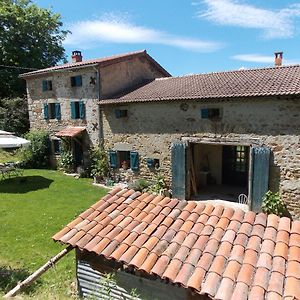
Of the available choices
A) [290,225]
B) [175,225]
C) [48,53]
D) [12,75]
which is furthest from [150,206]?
[48,53]

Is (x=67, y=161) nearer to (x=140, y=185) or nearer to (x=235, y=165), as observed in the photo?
(x=140, y=185)

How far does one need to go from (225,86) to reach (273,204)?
17.9ft

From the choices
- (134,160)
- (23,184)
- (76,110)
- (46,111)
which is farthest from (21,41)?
(134,160)

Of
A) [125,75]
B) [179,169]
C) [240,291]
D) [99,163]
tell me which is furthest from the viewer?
[125,75]

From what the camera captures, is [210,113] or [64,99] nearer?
[210,113]

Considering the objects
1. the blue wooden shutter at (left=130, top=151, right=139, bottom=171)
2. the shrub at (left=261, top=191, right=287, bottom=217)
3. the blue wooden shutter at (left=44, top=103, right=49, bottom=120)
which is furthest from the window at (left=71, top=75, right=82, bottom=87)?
the shrub at (left=261, top=191, right=287, bottom=217)

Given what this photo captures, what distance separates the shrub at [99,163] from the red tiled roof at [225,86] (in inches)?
113

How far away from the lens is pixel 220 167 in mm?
15922

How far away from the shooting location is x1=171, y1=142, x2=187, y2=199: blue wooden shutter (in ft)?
44.7

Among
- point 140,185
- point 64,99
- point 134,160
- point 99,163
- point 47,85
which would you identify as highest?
point 47,85

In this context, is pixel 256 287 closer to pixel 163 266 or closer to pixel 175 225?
pixel 163 266

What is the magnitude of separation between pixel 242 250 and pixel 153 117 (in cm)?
1061

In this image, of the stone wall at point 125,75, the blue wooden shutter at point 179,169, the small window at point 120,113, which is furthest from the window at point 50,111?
the blue wooden shutter at point 179,169

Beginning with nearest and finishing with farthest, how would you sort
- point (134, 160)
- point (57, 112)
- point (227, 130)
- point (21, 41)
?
1. point (227, 130)
2. point (134, 160)
3. point (57, 112)
4. point (21, 41)
